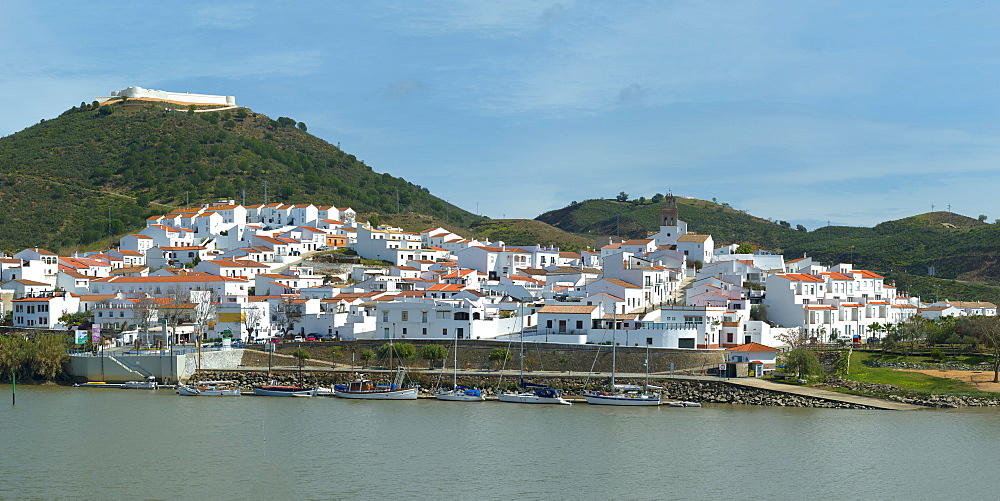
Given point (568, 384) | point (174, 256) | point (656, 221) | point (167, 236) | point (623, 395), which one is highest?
point (656, 221)

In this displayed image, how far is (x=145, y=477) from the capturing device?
26062 mm

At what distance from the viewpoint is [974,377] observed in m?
42.3

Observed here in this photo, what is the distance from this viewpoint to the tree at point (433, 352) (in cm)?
4378

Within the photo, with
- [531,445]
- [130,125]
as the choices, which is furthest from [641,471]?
[130,125]

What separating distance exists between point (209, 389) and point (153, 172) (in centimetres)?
6393

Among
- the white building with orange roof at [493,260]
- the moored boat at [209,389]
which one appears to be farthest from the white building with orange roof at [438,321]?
the white building with orange roof at [493,260]

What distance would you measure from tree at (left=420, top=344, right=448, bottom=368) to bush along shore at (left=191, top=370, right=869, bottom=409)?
1.16m

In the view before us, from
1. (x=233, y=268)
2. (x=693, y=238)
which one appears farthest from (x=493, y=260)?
(x=233, y=268)

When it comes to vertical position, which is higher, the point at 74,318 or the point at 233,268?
the point at 233,268

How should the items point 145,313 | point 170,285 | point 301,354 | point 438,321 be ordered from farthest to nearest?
point 170,285, point 145,313, point 438,321, point 301,354

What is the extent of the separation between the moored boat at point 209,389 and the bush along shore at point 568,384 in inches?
50.7

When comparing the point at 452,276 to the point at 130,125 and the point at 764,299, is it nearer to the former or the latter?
the point at 764,299

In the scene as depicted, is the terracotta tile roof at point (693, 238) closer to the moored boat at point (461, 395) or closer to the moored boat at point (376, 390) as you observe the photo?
the moored boat at point (376, 390)

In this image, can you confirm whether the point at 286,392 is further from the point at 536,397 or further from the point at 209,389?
the point at 536,397
